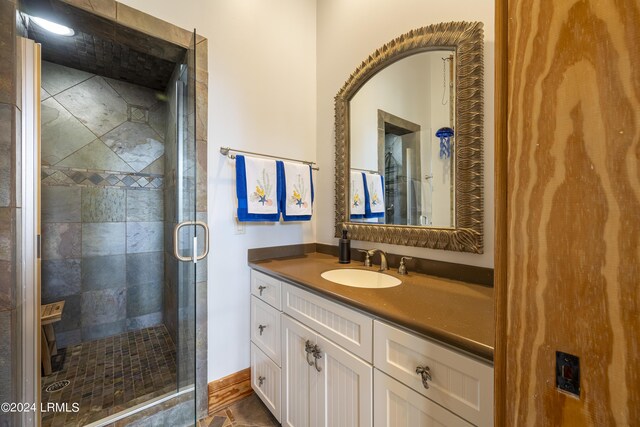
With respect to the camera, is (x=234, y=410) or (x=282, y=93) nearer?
(x=234, y=410)

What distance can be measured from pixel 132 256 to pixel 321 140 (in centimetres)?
211

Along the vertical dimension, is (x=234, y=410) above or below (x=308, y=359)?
below

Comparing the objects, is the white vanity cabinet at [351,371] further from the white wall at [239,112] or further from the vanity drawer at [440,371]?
the white wall at [239,112]

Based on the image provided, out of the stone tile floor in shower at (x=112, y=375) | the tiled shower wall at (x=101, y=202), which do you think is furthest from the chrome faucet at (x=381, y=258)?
the tiled shower wall at (x=101, y=202)

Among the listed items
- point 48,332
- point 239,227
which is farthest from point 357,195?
point 48,332

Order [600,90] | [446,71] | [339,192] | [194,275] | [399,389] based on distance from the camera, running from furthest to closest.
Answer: [339,192]
[194,275]
[446,71]
[399,389]
[600,90]

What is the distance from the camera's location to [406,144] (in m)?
1.52

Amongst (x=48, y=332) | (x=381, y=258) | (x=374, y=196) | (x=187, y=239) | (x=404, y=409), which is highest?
(x=374, y=196)

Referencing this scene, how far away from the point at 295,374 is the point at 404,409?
616mm

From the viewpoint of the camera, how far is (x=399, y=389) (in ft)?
2.80

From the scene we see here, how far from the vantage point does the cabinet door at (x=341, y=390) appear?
0.96 m

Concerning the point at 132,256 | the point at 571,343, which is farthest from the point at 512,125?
the point at 132,256

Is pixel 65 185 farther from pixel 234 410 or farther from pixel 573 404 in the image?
pixel 573 404

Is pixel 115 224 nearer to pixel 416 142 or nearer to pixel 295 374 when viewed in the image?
pixel 295 374
